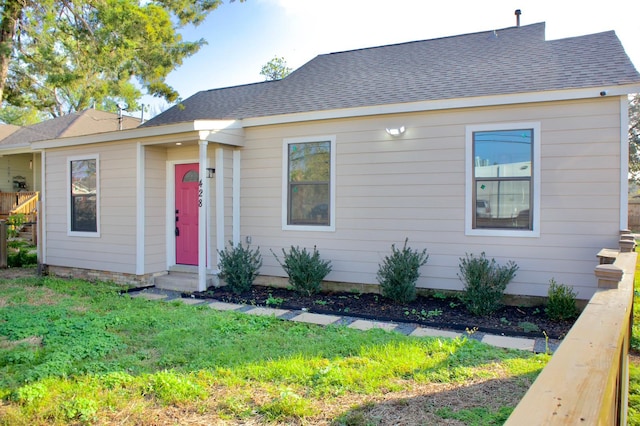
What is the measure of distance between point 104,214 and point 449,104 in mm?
6514

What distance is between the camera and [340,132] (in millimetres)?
6766

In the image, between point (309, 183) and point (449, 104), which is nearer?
point (449, 104)

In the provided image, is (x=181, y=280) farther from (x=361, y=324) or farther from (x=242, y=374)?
(x=242, y=374)

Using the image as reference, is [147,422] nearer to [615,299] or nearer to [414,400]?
[414,400]

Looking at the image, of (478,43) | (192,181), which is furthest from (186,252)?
(478,43)

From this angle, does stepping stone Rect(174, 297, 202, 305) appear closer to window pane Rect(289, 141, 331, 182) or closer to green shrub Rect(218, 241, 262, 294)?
green shrub Rect(218, 241, 262, 294)

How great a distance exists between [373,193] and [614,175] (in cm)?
310

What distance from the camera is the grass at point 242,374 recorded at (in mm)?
2811

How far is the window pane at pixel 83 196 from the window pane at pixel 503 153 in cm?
706

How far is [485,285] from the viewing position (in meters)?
5.41

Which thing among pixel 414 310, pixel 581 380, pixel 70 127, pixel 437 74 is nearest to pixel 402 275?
pixel 414 310

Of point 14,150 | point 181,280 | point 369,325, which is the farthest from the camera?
point 14,150

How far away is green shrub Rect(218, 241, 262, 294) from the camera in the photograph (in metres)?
6.87

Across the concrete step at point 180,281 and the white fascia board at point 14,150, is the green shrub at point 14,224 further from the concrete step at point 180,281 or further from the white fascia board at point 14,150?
the concrete step at point 180,281
